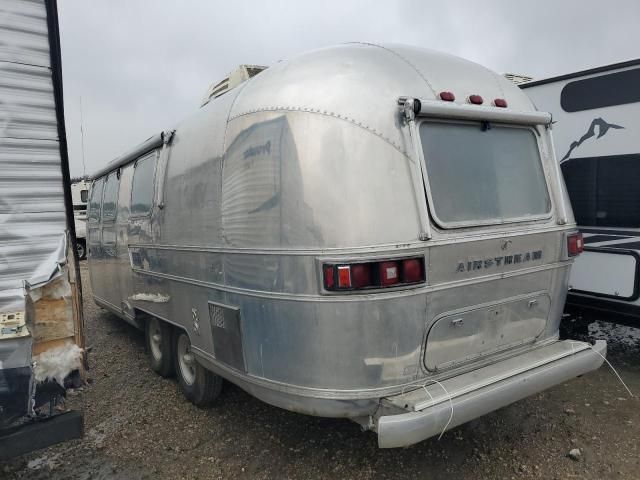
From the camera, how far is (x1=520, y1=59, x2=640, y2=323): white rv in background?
456 cm

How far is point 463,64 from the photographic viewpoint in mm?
3504

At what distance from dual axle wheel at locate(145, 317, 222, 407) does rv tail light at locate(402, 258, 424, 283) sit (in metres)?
2.20

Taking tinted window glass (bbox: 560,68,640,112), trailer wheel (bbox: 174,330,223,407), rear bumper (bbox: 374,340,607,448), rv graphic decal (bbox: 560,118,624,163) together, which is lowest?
trailer wheel (bbox: 174,330,223,407)

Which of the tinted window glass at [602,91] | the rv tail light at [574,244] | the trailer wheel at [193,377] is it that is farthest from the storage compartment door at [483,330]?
the tinted window glass at [602,91]

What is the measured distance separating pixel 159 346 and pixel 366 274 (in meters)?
3.25

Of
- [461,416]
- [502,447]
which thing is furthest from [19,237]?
[502,447]

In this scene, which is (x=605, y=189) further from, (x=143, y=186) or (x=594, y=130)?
(x=143, y=186)

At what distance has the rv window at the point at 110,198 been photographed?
595 centimetres

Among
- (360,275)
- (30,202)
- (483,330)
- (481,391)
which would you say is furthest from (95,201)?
(481,391)

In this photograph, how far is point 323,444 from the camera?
3717 millimetres

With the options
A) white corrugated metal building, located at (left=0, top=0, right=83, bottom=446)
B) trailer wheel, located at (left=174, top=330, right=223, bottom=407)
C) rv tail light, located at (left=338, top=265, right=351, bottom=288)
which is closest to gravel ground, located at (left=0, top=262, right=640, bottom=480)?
trailer wheel, located at (left=174, top=330, right=223, bottom=407)

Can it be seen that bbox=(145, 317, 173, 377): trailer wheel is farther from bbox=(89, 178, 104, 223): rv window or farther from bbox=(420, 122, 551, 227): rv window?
bbox=(420, 122, 551, 227): rv window

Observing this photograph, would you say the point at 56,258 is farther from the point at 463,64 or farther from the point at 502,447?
the point at 502,447

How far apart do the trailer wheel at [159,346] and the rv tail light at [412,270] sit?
2839mm
